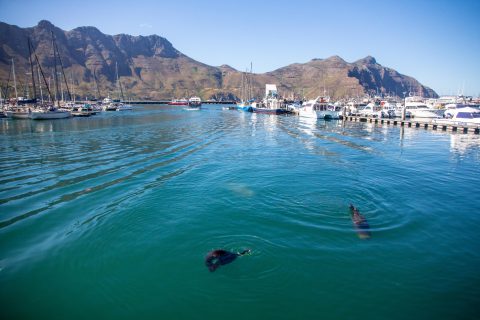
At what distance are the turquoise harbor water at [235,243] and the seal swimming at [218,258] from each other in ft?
1.07

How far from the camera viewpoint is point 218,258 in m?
8.87

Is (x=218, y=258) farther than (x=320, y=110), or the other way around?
(x=320, y=110)

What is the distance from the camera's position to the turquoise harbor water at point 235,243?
7.27 meters

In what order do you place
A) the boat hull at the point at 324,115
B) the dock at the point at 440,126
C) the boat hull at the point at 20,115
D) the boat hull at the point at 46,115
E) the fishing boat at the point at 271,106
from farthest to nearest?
the fishing boat at the point at 271,106 < the boat hull at the point at 324,115 < the boat hull at the point at 20,115 < the boat hull at the point at 46,115 < the dock at the point at 440,126

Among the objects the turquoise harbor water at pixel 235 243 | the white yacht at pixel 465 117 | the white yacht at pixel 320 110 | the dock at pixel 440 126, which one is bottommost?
the turquoise harbor water at pixel 235 243

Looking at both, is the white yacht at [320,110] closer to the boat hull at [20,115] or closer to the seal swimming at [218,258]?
the seal swimming at [218,258]

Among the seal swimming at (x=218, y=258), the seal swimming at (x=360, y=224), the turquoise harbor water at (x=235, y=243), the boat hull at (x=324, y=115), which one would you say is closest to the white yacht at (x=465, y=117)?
the boat hull at (x=324, y=115)

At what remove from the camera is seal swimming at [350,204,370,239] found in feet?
34.7

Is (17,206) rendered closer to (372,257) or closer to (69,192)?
(69,192)

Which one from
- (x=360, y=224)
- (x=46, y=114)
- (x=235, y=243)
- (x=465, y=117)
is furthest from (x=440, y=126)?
(x=46, y=114)

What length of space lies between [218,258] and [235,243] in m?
1.23

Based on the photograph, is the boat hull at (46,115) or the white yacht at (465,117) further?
the boat hull at (46,115)

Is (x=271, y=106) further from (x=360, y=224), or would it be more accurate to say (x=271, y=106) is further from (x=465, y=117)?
(x=360, y=224)

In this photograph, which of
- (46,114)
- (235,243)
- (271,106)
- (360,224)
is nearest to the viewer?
(235,243)
